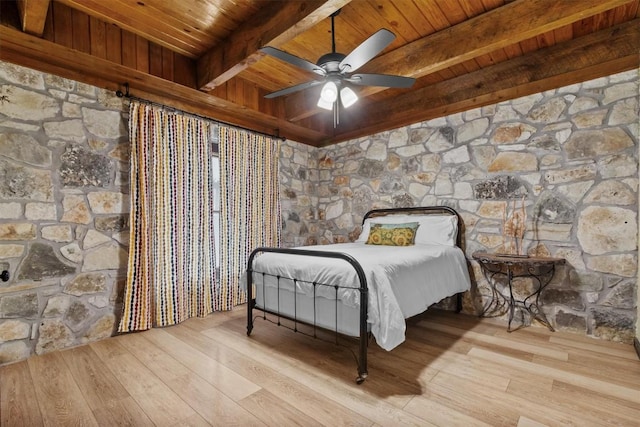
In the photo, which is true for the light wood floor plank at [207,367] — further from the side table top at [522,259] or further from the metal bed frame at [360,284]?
the side table top at [522,259]

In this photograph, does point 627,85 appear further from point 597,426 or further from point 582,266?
point 597,426

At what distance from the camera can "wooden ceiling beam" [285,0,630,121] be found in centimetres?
191

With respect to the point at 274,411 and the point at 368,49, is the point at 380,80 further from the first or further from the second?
the point at 274,411

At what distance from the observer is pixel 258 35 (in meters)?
2.15

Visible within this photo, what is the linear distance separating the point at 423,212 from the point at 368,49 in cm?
217

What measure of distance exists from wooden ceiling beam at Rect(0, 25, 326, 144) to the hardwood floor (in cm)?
219

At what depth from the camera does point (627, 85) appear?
239 cm

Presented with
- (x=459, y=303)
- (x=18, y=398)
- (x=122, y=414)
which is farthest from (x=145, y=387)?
(x=459, y=303)

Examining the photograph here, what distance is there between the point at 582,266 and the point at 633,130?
1.15 metres

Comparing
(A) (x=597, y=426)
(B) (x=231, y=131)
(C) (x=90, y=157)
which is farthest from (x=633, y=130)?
(C) (x=90, y=157)

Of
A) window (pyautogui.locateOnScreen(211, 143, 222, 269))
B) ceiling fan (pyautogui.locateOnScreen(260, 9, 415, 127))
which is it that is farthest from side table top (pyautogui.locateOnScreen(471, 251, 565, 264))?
window (pyautogui.locateOnScreen(211, 143, 222, 269))

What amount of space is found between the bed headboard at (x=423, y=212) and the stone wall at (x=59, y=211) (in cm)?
273

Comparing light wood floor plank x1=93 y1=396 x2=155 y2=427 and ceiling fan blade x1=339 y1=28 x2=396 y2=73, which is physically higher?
ceiling fan blade x1=339 y1=28 x2=396 y2=73

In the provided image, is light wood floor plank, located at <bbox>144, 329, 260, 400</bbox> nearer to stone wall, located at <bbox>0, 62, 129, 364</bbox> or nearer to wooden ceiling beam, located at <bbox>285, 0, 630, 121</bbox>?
stone wall, located at <bbox>0, 62, 129, 364</bbox>
